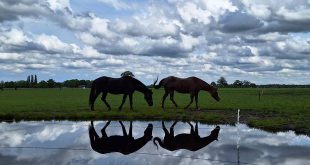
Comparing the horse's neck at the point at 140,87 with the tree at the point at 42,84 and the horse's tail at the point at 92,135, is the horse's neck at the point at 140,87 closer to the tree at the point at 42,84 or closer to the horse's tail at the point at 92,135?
the horse's tail at the point at 92,135

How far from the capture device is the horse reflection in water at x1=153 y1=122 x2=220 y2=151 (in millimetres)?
13555

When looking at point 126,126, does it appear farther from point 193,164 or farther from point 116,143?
point 193,164

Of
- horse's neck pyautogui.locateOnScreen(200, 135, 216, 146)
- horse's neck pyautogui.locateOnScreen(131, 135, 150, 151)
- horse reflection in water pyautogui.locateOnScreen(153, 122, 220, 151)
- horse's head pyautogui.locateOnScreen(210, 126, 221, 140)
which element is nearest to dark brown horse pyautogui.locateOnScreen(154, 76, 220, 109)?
horse's head pyautogui.locateOnScreen(210, 126, 221, 140)

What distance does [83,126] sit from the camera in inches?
748

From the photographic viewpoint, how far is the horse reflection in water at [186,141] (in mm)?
13555

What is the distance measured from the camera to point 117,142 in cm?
1434

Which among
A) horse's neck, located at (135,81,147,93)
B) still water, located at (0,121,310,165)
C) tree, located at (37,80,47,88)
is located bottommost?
still water, located at (0,121,310,165)

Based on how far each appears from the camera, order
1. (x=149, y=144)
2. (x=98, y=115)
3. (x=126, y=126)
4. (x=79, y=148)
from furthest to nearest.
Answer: (x=98, y=115) → (x=126, y=126) → (x=149, y=144) → (x=79, y=148)

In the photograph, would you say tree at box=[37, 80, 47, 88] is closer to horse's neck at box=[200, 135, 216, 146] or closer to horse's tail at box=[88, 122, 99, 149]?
→ horse's tail at box=[88, 122, 99, 149]

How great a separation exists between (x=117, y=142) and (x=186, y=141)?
2.58 m

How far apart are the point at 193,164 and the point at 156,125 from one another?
8.77m

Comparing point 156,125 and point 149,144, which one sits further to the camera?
point 156,125

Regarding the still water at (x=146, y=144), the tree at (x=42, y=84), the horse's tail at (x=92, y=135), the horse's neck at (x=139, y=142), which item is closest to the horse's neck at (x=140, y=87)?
the still water at (x=146, y=144)

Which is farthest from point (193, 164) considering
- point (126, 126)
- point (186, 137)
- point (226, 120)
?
point (226, 120)
